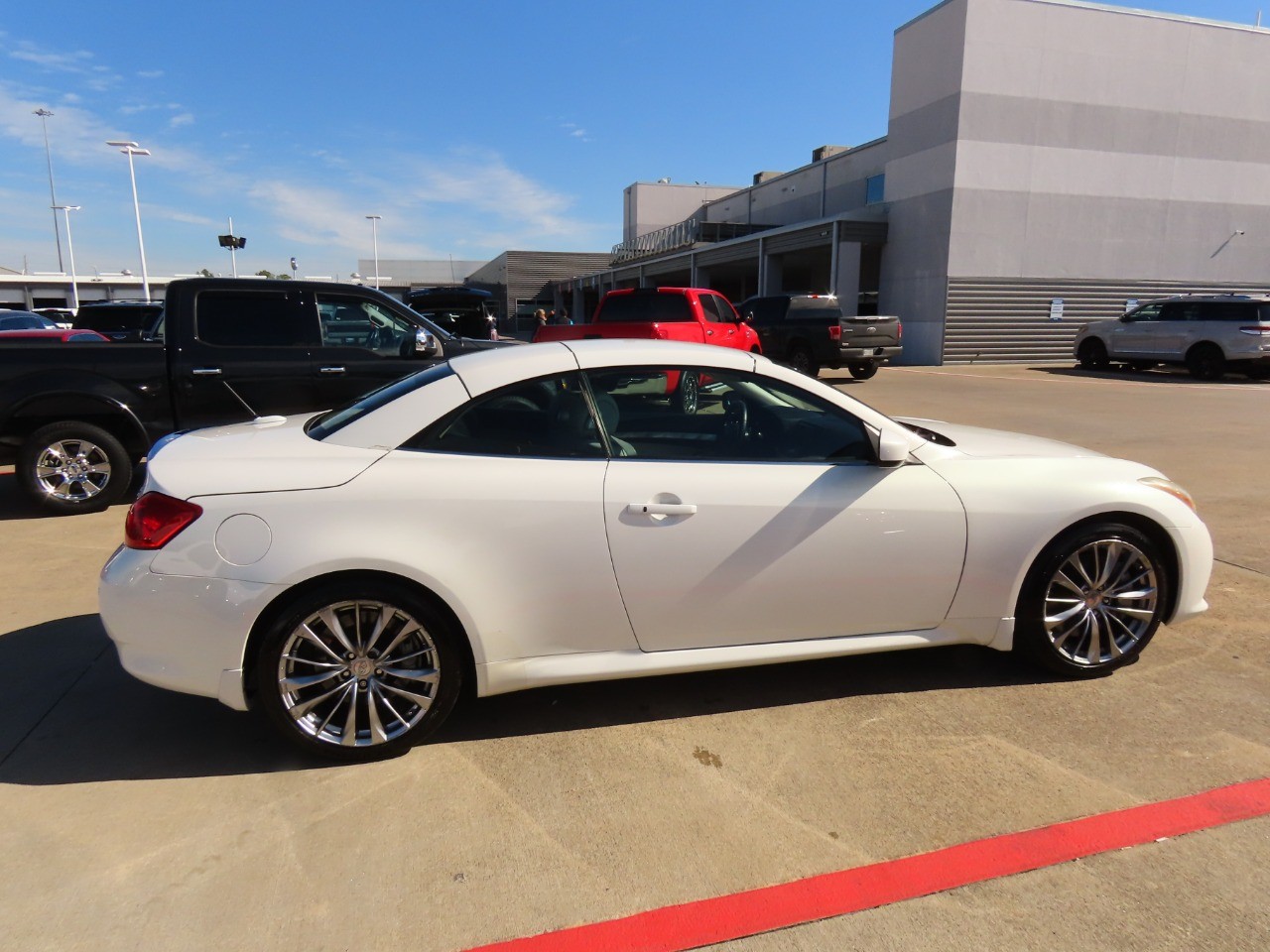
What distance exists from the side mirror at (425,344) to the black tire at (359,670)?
4.40 metres

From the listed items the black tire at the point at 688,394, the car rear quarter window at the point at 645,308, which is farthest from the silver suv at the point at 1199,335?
the black tire at the point at 688,394

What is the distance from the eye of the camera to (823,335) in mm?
17312

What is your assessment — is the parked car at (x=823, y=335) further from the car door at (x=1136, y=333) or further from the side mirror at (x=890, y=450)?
the side mirror at (x=890, y=450)

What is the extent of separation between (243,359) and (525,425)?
4.56m

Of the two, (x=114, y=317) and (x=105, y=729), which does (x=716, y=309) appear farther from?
(x=105, y=729)

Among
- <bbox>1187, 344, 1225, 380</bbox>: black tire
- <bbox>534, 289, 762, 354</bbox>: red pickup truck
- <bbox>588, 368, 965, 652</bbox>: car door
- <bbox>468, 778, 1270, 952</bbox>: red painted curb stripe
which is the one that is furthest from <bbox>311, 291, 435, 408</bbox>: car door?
<bbox>1187, 344, 1225, 380</bbox>: black tire

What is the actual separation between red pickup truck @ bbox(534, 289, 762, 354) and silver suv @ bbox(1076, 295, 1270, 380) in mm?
11793

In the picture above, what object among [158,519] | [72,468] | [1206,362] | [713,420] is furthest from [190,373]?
[1206,362]

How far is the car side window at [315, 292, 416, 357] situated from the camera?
700cm

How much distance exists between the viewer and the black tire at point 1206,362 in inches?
742

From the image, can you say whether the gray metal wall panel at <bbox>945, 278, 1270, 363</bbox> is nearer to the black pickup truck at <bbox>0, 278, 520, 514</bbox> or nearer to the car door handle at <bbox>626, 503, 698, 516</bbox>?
the black pickup truck at <bbox>0, 278, 520, 514</bbox>

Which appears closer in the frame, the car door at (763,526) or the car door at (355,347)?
the car door at (763,526)

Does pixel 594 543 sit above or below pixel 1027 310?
below

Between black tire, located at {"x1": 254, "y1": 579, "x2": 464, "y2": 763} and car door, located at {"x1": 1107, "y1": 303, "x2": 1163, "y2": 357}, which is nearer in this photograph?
black tire, located at {"x1": 254, "y1": 579, "x2": 464, "y2": 763}
